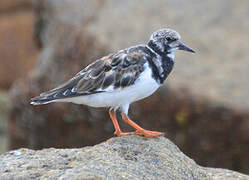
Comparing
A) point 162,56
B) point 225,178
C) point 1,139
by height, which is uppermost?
point 162,56

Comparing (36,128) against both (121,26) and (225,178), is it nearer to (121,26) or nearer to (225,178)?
(121,26)

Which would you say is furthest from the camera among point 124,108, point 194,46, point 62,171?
point 194,46

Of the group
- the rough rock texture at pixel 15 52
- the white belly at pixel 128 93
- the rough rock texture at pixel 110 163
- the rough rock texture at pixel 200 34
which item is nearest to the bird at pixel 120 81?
the white belly at pixel 128 93

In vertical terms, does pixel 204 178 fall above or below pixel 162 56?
below

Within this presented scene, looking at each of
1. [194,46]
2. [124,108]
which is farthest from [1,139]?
[124,108]

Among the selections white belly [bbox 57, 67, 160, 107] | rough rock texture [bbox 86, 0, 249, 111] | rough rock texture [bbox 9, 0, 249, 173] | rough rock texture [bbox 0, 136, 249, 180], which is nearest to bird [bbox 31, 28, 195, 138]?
white belly [bbox 57, 67, 160, 107]

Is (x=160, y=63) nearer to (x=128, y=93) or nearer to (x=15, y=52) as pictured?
(x=128, y=93)
